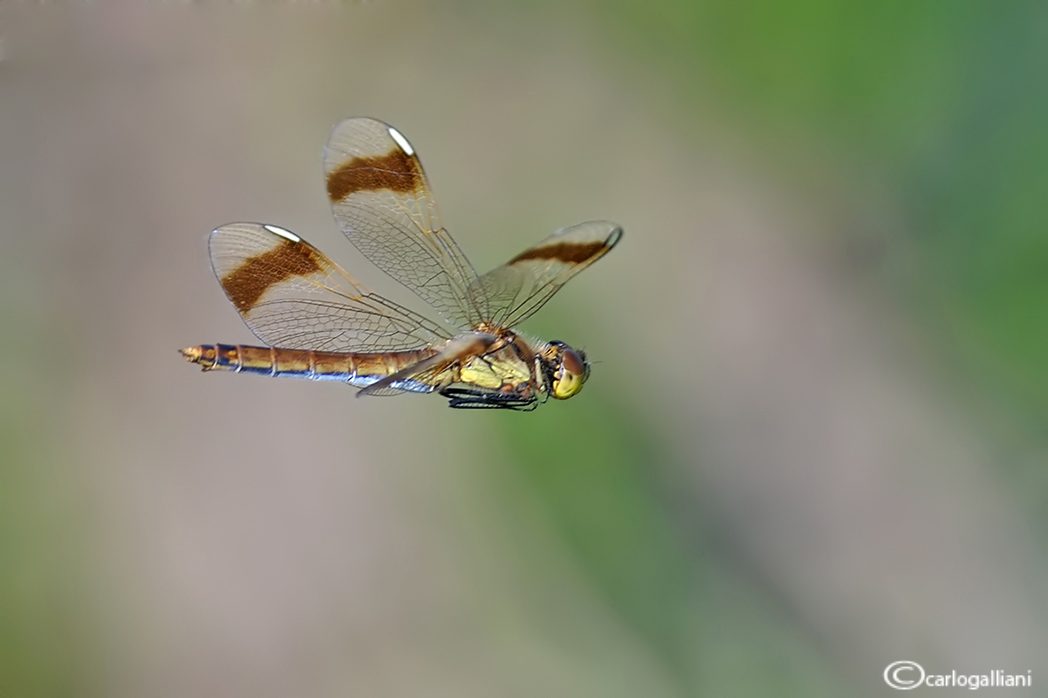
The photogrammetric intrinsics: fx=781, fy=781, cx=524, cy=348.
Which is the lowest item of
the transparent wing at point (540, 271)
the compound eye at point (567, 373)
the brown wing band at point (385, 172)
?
the compound eye at point (567, 373)

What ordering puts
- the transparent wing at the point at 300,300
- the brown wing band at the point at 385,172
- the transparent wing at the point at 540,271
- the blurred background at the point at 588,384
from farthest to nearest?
the blurred background at the point at 588,384, the brown wing band at the point at 385,172, the transparent wing at the point at 300,300, the transparent wing at the point at 540,271

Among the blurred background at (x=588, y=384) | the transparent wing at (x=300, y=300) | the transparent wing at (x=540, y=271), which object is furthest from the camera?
the blurred background at (x=588, y=384)

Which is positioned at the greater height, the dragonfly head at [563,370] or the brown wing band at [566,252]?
the brown wing band at [566,252]

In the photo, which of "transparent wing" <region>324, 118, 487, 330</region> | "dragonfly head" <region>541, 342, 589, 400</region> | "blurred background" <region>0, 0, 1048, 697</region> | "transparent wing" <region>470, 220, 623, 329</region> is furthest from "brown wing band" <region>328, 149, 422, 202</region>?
"blurred background" <region>0, 0, 1048, 697</region>

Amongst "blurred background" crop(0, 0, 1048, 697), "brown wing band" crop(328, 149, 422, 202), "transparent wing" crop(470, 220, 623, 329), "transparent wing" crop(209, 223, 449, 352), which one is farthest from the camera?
"blurred background" crop(0, 0, 1048, 697)

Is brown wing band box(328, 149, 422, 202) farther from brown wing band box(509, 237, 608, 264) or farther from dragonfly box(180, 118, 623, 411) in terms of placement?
brown wing band box(509, 237, 608, 264)

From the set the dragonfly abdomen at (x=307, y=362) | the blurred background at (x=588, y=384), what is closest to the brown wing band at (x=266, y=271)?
the dragonfly abdomen at (x=307, y=362)

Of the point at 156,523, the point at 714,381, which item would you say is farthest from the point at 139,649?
the point at 714,381

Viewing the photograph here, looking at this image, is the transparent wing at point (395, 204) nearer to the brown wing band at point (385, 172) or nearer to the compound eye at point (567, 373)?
the brown wing band at point (385, 172)
